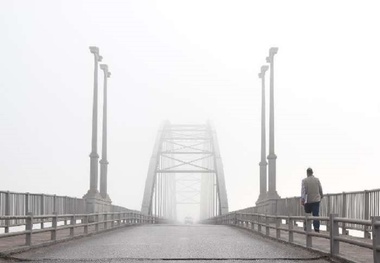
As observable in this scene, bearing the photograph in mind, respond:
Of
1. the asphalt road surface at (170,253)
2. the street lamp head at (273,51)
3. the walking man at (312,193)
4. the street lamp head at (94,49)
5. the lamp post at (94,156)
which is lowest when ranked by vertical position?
the asphalt road surface at (170,253)

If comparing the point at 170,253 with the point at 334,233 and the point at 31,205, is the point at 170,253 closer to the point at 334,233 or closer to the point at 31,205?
the point at 334,233

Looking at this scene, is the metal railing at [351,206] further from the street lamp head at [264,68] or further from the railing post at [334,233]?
the street lamp head at [264,68]

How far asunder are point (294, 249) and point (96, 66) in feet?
57.2

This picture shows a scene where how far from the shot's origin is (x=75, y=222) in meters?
21.3

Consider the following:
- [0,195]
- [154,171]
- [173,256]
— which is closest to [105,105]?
[0,195]

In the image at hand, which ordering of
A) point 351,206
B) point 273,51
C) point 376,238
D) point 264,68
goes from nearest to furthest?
point 376,238 < point 351,206 < point 273,51 < point 264,68

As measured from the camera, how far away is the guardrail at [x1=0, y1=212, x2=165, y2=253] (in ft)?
47.9

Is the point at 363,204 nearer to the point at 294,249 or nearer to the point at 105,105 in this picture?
the point at 294,249

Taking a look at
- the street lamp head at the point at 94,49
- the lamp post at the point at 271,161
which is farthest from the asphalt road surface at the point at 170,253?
the street lamp head at the point at 94,49

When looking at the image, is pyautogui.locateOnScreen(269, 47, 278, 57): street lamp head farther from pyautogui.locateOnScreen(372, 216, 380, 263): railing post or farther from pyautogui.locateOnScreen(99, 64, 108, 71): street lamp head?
pyautogui.locateOnScreen(372, 216, 380, 263): railing post

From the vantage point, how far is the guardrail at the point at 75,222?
14602 mm

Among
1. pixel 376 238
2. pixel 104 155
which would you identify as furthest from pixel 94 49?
pixel 376 238

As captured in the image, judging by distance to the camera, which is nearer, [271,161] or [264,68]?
[271,161]

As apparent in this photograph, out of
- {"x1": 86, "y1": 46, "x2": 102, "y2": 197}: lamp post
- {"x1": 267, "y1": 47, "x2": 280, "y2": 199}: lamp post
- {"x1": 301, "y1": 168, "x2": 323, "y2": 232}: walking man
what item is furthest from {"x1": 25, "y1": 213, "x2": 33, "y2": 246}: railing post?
{"x1": 267, "y1": 47, "x2": 280, "y2": 199}: lamp post
